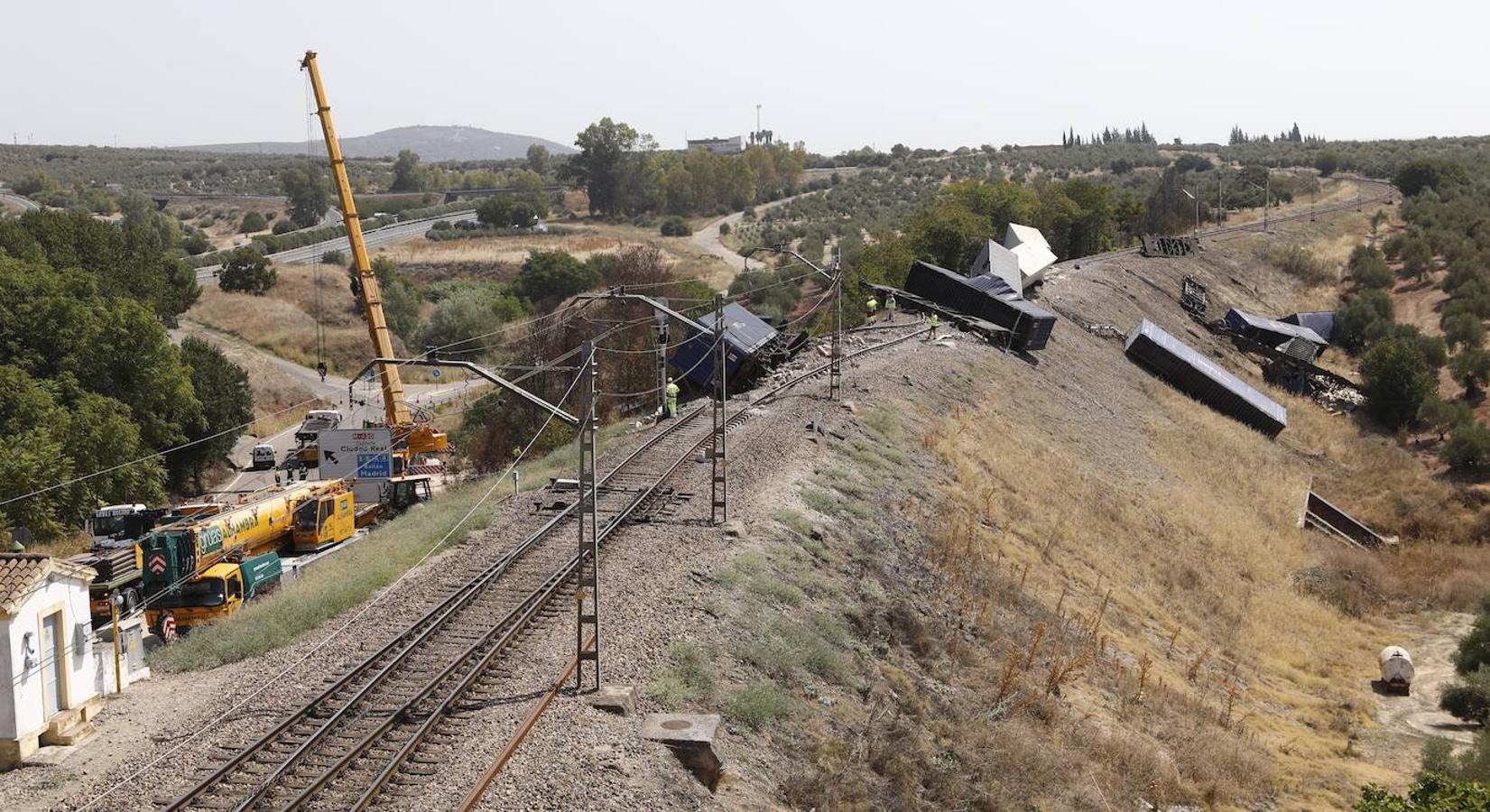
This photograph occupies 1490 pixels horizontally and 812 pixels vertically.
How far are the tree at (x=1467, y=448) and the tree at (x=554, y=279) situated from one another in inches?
2283

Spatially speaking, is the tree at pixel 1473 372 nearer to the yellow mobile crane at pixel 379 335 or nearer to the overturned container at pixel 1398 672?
the overturned container at pixel 1398 672

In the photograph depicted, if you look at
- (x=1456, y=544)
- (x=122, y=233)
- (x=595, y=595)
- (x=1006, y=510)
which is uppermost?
(x=122, y=233)

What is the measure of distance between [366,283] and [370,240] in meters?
86.9

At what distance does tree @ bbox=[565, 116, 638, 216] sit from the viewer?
163 m

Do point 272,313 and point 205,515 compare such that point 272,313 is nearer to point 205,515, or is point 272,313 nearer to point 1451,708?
point 205,515

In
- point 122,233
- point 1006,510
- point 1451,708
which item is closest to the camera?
point 1451,708

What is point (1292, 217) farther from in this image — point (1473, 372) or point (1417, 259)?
point (1473, 372)

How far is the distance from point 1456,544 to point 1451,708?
55.5 ft

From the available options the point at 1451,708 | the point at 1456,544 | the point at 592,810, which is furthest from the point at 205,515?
the point at 1456,544

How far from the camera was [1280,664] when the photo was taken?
3134 cm

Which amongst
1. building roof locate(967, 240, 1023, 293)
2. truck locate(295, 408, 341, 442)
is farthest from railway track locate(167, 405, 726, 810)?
building roof locate(967, 240, 1023, 293)

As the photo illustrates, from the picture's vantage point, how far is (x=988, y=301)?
57.7m

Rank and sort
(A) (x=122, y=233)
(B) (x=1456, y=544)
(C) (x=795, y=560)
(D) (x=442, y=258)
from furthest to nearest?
(D) (x=442, y=258)
(A) (x=122, y=233)
(B) (x=1456, y=544)
(C) (x=795, y=560)

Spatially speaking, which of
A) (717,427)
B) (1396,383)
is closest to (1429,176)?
(1396,383)
